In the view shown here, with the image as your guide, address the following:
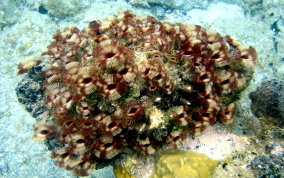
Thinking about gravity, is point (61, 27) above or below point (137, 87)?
below

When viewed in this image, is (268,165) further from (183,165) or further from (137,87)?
(137,87)

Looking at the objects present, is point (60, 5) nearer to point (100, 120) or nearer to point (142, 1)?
point (142, 1)

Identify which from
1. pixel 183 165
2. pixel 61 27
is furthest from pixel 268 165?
pixel 61 27

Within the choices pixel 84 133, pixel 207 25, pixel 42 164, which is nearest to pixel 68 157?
pixel 84 133

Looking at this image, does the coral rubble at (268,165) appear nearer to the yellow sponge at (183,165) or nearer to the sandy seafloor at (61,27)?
the yellow sponge at (183,165)

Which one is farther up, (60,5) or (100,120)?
(100,120)
